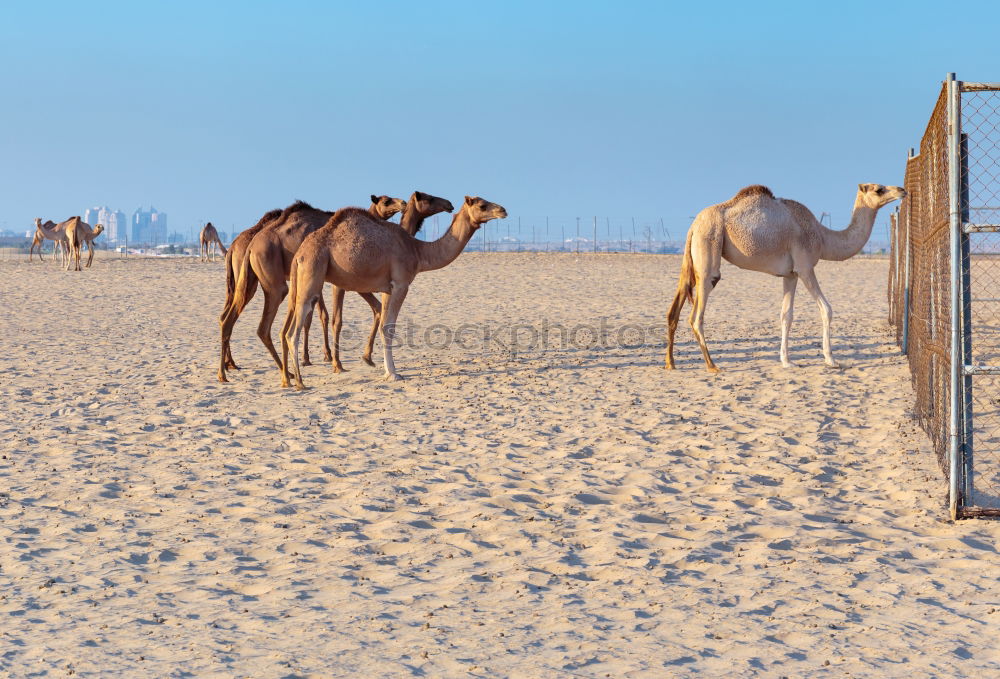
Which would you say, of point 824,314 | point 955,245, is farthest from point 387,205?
point 955,245

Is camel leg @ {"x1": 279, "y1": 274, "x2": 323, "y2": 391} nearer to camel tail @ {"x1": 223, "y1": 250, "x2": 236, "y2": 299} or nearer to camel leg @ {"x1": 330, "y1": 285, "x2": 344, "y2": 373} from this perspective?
camel leg @ {"x1": 330, "y1": 285, "x2": 344, "y2": 373}

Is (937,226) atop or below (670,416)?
atop

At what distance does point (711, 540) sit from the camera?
648 cm

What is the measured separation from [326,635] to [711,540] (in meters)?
2.52

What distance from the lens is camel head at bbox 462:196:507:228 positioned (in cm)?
1266

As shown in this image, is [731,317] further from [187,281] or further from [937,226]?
[187,281]

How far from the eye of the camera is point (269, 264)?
12.1 meters

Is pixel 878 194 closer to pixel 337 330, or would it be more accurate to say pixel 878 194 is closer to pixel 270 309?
pixel 337 330

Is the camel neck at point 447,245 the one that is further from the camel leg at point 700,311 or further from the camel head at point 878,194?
the camel head at point 878,194

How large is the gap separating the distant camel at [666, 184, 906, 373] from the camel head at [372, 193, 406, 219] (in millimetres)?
3551

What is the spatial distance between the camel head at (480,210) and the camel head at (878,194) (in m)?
4.50

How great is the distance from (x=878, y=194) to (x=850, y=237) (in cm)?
62

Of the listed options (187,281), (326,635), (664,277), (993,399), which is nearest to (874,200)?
(993,399)

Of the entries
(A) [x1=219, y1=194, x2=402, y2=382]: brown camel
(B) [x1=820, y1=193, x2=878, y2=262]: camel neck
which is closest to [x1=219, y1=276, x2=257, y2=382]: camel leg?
(A) [x1=219, y1=194, x2=402, y2=382]: brown camel
